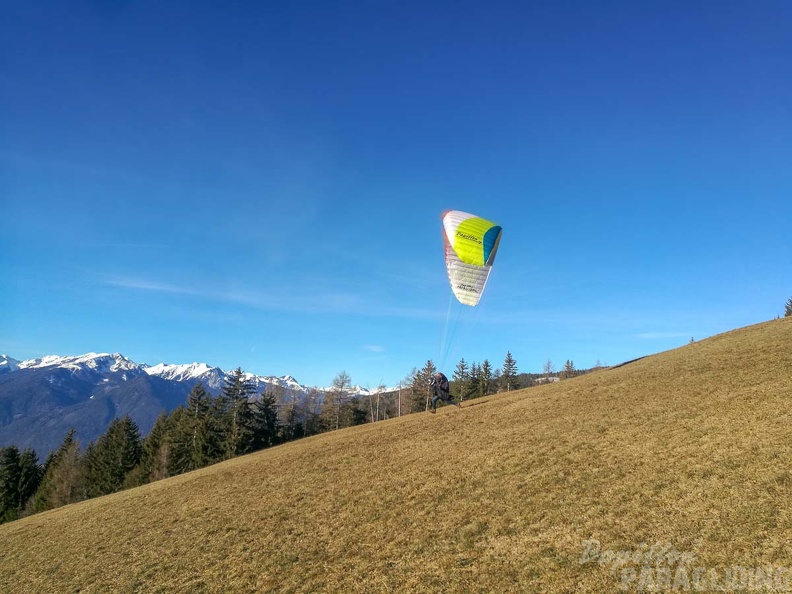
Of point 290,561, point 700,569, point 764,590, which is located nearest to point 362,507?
point 290,561

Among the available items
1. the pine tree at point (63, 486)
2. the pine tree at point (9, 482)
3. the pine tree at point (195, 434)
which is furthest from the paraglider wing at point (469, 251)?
the pine tree at point (9, 482)

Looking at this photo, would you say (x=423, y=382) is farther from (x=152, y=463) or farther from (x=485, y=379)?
(x=152, y=463)

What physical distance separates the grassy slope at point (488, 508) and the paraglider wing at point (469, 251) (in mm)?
8206

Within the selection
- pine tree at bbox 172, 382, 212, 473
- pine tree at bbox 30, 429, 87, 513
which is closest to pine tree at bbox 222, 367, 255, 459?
pine tree at bbox 172, 382, 212, 473

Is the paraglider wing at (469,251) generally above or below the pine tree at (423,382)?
above

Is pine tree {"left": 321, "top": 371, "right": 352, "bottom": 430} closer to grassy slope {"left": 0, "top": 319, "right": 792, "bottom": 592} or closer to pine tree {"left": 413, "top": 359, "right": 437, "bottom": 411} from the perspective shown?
pine tree {"left": 413, "top": 359, "right": 437, "bottom": 411}

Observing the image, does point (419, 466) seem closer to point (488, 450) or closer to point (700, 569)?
point (488, 450)

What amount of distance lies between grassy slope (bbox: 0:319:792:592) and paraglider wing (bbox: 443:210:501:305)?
8206mm

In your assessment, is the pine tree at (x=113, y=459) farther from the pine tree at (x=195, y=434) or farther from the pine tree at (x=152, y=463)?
the pine tree at (x=195, y=434)

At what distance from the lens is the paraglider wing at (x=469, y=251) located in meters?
25.8

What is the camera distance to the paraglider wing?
84.7ft

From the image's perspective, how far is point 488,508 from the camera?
13.1 meters

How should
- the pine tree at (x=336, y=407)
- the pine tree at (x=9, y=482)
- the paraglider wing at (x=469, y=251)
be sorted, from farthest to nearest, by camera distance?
the pine tree at (x=336, y=407) < the pine tree at (x=9, y=482) < the paraglider wing at (x=469, y=251)

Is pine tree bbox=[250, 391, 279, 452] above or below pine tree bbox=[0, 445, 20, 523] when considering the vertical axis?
above
